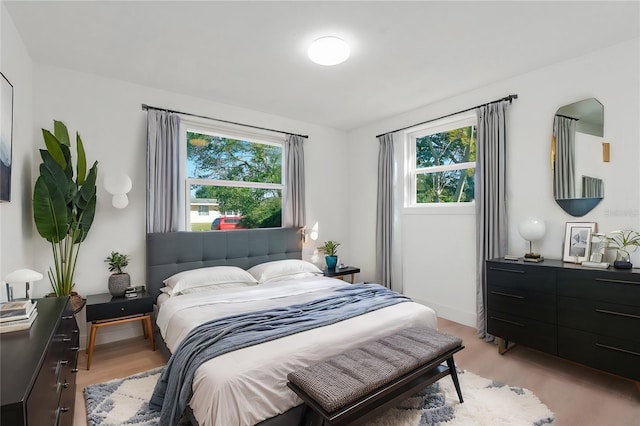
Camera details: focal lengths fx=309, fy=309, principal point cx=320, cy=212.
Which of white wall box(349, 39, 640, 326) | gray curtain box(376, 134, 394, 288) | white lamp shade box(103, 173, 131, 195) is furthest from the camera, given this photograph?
gray curtain box(376, 134, 394, 288)

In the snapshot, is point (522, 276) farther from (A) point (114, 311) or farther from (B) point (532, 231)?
(A) point (114, 311)

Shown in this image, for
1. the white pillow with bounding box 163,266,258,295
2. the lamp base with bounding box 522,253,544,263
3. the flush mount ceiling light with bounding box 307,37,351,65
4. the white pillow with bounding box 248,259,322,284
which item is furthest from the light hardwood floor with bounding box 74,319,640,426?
the flush mount ceiling light with bounding box 307,37,351,65

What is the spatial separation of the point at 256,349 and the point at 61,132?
8.38 ft

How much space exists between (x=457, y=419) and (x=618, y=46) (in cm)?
316

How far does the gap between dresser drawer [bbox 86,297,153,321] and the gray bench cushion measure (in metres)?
1.93

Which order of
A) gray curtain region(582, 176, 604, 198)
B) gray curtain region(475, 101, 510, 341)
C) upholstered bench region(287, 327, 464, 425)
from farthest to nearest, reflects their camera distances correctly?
gray curtain region(475, 101, 510, 341)
gray curtain region(582, 176, 604, 198)
upholstered bench region(287, 327, 464, 425)

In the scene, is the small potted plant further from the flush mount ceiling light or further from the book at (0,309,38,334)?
the flush mount ceiling light

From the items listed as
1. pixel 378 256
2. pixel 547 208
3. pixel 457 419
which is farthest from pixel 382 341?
pixel 378 256

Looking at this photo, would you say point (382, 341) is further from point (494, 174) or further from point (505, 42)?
point (505, 42)

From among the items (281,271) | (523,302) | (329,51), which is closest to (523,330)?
(523,302)

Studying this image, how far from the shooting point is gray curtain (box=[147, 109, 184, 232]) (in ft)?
10.6

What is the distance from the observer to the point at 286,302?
2.66 metres

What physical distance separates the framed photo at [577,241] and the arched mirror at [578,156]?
0.12 metres

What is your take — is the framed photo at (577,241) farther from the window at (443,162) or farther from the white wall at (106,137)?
the white wall at (106,137)
